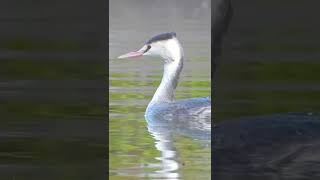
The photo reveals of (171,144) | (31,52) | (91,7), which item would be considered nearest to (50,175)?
(171,144)

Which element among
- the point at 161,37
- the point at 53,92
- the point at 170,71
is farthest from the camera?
the point at 53,92

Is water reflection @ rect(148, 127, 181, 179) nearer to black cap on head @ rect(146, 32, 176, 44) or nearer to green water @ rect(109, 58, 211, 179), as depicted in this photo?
green water @ rect(109, 58, 211, 179)

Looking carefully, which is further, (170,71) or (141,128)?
(170,71)

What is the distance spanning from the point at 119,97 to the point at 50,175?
0.79m

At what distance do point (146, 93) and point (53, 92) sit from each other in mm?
1118

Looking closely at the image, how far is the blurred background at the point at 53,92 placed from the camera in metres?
5.34

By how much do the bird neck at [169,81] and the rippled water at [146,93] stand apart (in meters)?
0.06

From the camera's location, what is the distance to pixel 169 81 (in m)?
5.73
